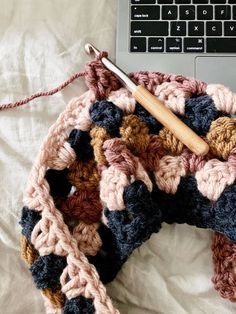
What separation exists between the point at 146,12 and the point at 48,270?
14.1 inches

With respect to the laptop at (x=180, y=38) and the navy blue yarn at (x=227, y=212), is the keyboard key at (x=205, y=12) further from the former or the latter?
the navy blue yarn at (x=227, y=212)

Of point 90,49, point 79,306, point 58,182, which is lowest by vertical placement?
point 79,306

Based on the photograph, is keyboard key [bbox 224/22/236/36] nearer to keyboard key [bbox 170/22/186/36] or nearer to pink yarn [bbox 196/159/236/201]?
keyboard key [bbox 170/22/186/36]

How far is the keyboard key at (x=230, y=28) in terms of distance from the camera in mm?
680

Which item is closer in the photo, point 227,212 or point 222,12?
point 227,212

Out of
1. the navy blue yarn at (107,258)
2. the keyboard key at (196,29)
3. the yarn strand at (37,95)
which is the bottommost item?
the navy blue yarn at (107,258)

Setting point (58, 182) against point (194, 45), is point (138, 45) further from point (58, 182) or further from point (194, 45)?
point (58, 182)

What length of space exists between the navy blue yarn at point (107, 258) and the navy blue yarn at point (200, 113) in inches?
6.3

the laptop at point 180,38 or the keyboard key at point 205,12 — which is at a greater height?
the keyboard key at point 205,12

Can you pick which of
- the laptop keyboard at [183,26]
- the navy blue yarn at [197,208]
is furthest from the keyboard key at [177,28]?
the navy blue yarn at [197,208]

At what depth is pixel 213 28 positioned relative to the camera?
0.68m

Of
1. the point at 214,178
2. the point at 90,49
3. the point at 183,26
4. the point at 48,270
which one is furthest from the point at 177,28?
the point at 48,270

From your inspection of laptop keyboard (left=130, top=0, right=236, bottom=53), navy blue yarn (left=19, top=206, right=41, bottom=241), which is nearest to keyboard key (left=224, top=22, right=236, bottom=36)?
laptop keyboard (left=130, top=0, right=236, bottom=53)

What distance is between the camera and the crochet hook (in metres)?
0.58
